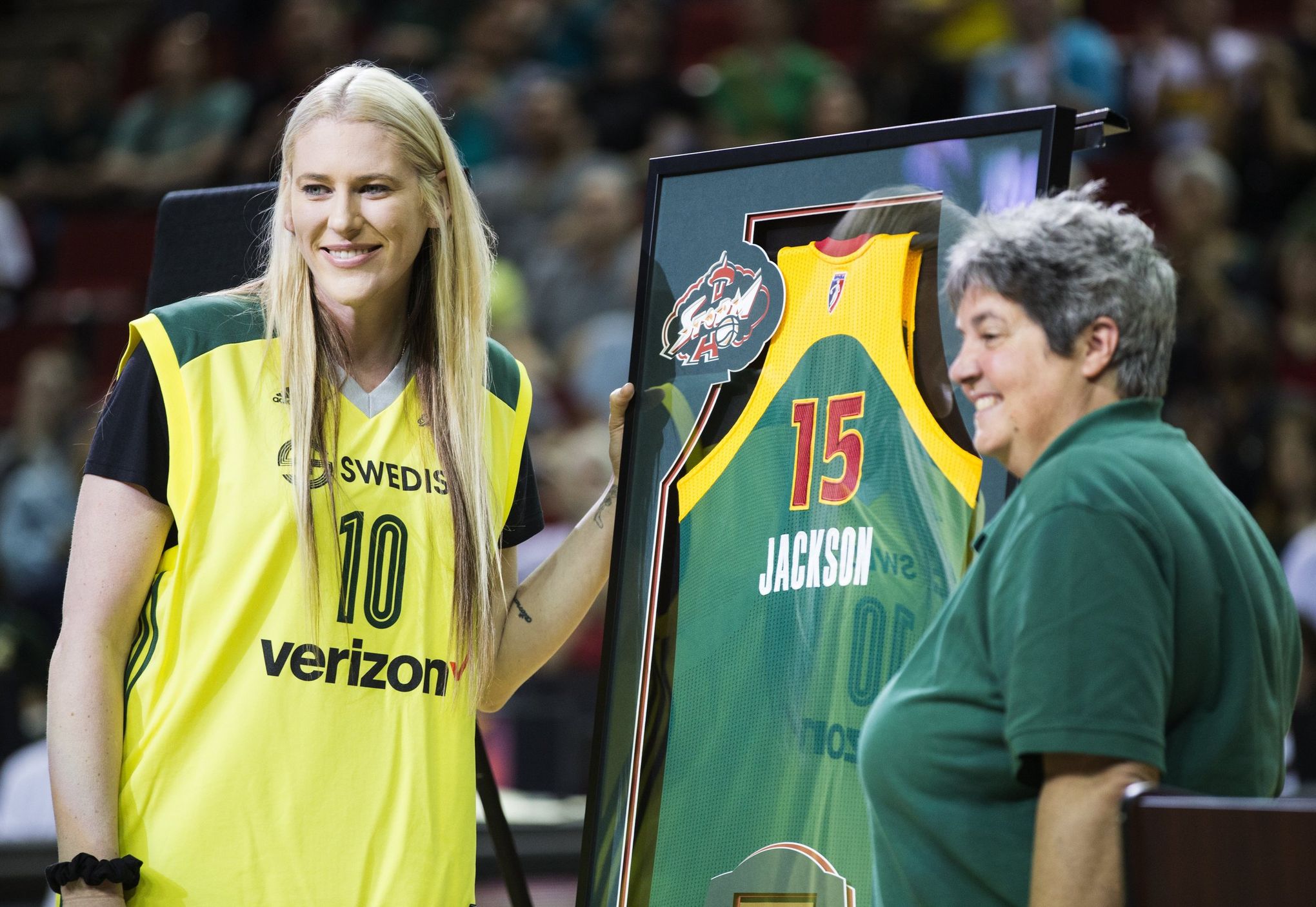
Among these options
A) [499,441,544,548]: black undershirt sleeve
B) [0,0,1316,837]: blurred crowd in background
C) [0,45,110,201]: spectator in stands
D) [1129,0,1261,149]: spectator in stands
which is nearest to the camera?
[499,441,544,548]: black undershirt sleeve

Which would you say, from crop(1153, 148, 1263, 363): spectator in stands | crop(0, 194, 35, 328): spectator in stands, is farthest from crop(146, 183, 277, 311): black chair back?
crop(0, 194, 35, 328): spectator in stands

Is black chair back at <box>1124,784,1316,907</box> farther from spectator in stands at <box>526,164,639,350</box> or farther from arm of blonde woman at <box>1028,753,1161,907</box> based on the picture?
spectator in stands at <box>526,164,639,350</box>

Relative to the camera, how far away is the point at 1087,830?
1.25 metres

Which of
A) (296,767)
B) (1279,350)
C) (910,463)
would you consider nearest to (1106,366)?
(910,463)

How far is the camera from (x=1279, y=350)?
16.6 feet

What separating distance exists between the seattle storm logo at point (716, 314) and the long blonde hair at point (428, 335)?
24cm

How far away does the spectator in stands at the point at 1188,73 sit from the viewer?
547cm

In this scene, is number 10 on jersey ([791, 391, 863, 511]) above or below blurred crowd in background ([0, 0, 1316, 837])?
below

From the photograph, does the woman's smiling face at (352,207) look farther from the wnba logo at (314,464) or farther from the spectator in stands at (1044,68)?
the spectator in stands at (1044,68)

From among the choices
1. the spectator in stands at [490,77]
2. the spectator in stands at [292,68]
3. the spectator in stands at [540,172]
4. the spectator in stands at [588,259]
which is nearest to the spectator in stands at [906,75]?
the spectator in stands at [588,259]

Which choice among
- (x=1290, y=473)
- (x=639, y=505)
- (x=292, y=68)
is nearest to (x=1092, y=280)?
(x=639, y=505)

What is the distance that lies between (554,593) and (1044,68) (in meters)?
3.97

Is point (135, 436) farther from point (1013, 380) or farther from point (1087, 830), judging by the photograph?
point (1087, 830)

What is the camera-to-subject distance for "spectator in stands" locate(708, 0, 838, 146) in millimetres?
5965
